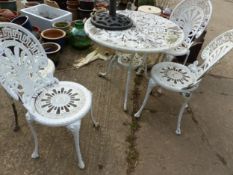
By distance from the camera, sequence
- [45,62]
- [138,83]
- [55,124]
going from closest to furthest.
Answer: [55,124]
[45,62]
[138,83]

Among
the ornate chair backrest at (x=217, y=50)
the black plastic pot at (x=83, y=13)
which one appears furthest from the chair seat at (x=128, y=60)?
the black plastic pot at (x=83, y=13)

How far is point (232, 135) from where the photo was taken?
2.29 metres

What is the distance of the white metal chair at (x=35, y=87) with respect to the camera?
5.08 feet

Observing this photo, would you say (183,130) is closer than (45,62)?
No

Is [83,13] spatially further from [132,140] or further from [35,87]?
[132,140]

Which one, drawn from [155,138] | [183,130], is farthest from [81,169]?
[183,130]

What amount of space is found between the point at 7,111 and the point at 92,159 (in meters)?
0.94

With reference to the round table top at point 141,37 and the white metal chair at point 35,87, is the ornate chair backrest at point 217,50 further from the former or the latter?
the white metal chair at point 35,87

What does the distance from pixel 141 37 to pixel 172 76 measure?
449mm

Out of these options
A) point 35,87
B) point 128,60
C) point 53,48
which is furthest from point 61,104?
point 53,48

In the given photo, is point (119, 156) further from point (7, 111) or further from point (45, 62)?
point (7, 111)

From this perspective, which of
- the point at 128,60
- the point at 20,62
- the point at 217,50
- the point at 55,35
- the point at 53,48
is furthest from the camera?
the point at 55,35

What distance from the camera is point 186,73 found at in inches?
87.5

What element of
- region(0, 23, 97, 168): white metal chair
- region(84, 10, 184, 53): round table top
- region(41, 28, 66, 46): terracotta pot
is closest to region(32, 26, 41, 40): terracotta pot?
region(41, 28, 66, 46): terracotta pot
